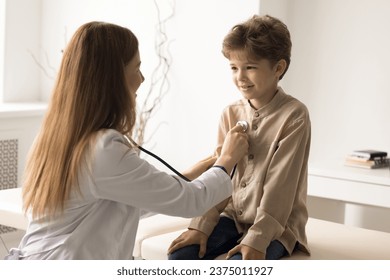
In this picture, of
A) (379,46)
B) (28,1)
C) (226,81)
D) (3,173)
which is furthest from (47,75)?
(379,46)

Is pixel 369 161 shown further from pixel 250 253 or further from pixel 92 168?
pixel 92 168

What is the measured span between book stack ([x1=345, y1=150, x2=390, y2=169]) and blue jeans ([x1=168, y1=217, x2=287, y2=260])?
1406mm

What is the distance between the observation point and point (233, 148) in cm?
208

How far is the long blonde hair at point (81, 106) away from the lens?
1787mm

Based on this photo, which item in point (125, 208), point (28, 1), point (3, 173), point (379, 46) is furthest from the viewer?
point (28, 1)

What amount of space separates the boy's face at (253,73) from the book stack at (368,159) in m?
1.45

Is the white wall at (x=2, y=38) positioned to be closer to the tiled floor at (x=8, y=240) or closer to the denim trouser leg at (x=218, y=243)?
the tiled floor at (x=8, y=240)

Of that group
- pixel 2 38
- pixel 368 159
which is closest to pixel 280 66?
pixel 368 159

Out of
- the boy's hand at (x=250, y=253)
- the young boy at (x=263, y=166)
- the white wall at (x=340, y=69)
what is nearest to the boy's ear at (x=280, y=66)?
the young boy at (x=263, y=166)

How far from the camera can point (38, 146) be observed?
73.2 inches

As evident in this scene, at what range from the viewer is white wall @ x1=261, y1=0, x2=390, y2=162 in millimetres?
3705

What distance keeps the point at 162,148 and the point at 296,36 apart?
954mm

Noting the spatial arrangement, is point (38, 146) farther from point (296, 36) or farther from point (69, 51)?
point (296, 36)

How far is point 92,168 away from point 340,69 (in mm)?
2312
